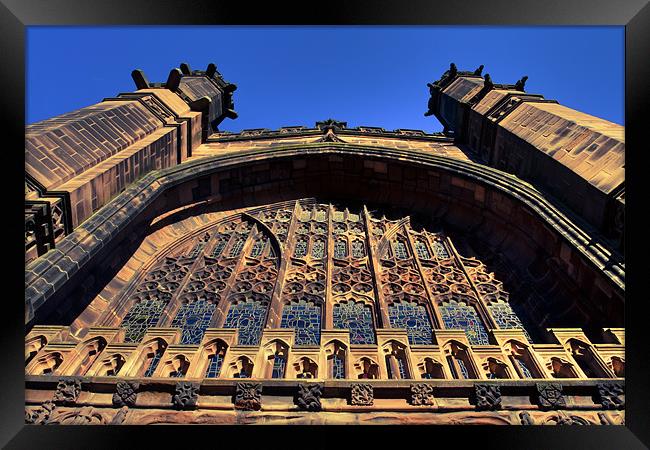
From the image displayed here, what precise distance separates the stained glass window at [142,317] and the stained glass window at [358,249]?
409cm

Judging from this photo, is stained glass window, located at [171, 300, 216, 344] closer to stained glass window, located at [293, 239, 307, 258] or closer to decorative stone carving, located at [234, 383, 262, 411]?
stained glass window, located at [293, 239, 307, 258]

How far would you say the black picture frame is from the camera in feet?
12.2

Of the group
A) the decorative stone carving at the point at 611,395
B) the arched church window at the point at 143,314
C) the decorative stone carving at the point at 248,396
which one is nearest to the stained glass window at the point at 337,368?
the decorative stone carving at the point at 248,396

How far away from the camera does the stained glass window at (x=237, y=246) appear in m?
11.3

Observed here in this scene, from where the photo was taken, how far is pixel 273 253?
1120 centimetres

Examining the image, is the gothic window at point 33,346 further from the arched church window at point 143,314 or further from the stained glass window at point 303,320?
the stained glass window at point 303,320

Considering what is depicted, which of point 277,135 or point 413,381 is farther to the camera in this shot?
point 277,135

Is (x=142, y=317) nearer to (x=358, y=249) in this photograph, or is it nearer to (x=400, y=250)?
(x=358, y=249)

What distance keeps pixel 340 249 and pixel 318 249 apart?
50 cm

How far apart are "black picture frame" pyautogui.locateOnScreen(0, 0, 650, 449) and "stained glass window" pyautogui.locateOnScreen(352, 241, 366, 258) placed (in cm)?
718

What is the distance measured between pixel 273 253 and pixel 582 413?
280 inches

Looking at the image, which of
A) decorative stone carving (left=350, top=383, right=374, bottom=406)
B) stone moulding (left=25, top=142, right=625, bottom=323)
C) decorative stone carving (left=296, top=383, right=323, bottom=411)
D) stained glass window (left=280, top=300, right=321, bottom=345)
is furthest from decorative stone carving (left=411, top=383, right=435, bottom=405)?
stone moulding (left=25, top=142, right=625, bottom=323)

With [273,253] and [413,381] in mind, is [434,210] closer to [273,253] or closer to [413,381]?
[273,253]

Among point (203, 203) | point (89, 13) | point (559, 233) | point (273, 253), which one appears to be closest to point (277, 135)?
point (203, 203)
